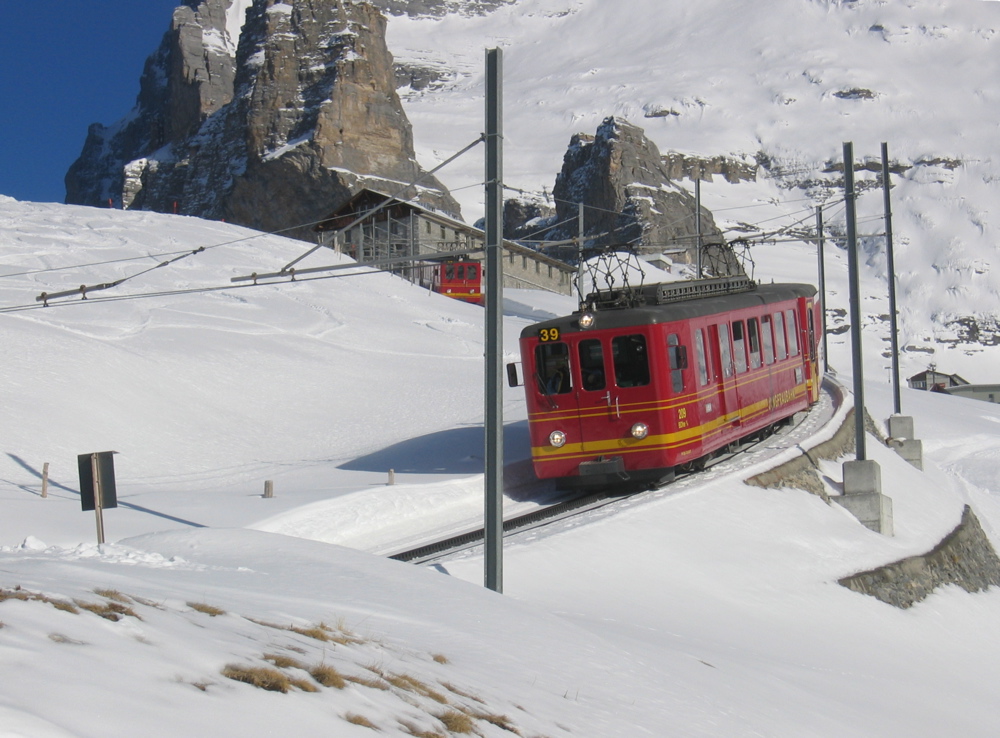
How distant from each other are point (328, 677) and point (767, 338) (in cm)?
1659

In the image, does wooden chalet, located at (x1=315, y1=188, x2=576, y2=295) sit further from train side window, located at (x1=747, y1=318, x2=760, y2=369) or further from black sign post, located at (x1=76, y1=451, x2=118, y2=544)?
black sign post, located at (x1=76, y1=451, x2=118, y2=544)

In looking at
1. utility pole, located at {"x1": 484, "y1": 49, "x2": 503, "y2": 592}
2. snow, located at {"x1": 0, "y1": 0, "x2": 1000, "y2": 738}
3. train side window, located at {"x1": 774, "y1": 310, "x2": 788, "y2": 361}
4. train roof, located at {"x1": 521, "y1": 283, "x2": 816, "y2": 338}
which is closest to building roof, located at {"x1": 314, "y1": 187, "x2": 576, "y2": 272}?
snow, located at {"x1": 0, "y1": 0, "x2": 1000, "y2": 738}

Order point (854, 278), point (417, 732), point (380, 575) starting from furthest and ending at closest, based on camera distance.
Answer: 1. point (854, 278)
2. point (380, 575)
3. point (417, 732)

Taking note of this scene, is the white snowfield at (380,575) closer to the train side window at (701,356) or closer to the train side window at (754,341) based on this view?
the train side window at (701,356)

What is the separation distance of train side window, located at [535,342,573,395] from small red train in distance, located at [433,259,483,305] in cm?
4344

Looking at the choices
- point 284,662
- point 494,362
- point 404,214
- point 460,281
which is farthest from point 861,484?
point 404,214

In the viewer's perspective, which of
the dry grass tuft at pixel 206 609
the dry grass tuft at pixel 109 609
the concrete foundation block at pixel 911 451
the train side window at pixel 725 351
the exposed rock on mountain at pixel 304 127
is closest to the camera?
the dry grass tuft at pixel 109 609

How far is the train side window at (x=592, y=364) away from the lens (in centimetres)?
1767

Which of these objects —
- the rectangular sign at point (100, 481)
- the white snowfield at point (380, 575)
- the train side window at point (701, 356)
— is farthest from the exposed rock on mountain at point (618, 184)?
the rectangular sign at point (100, 481)

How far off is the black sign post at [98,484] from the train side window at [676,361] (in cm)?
879

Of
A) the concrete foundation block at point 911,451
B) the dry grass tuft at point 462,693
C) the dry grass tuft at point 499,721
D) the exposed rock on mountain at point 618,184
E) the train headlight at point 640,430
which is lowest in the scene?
the concrete foundation block at point 911,451

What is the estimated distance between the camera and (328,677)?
21.6ft

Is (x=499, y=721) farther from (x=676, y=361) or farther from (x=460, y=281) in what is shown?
(x=460, y=281)

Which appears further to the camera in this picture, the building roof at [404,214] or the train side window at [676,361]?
the building roof at [404,214]
